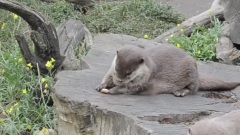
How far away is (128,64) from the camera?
4.37 metres

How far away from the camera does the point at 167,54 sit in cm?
465

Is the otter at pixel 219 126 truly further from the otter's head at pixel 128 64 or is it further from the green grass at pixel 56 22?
the green grass at pixel 56 22

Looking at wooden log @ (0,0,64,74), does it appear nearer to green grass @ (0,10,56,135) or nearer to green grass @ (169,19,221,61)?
green grass @ (0,10,56,135)

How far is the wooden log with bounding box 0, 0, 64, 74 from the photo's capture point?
5344 millimetres

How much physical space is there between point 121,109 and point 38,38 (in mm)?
1699

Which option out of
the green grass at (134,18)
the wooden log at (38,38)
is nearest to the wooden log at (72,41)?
the wooden log at (38,38)

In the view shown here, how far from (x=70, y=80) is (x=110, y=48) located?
1139mm

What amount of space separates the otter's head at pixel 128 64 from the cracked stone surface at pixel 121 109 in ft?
0.55

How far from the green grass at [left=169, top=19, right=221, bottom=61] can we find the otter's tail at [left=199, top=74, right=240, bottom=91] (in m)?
1.65

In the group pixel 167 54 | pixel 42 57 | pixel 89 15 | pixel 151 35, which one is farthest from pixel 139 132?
pixel 89 15

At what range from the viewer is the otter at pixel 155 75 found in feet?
14.4

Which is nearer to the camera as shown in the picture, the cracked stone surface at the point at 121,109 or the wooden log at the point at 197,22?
the cracked stone surface at the point at 121,109

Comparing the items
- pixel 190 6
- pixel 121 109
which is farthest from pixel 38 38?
pixel 190 6

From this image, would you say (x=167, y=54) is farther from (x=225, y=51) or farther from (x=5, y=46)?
(x=5, y=46)
